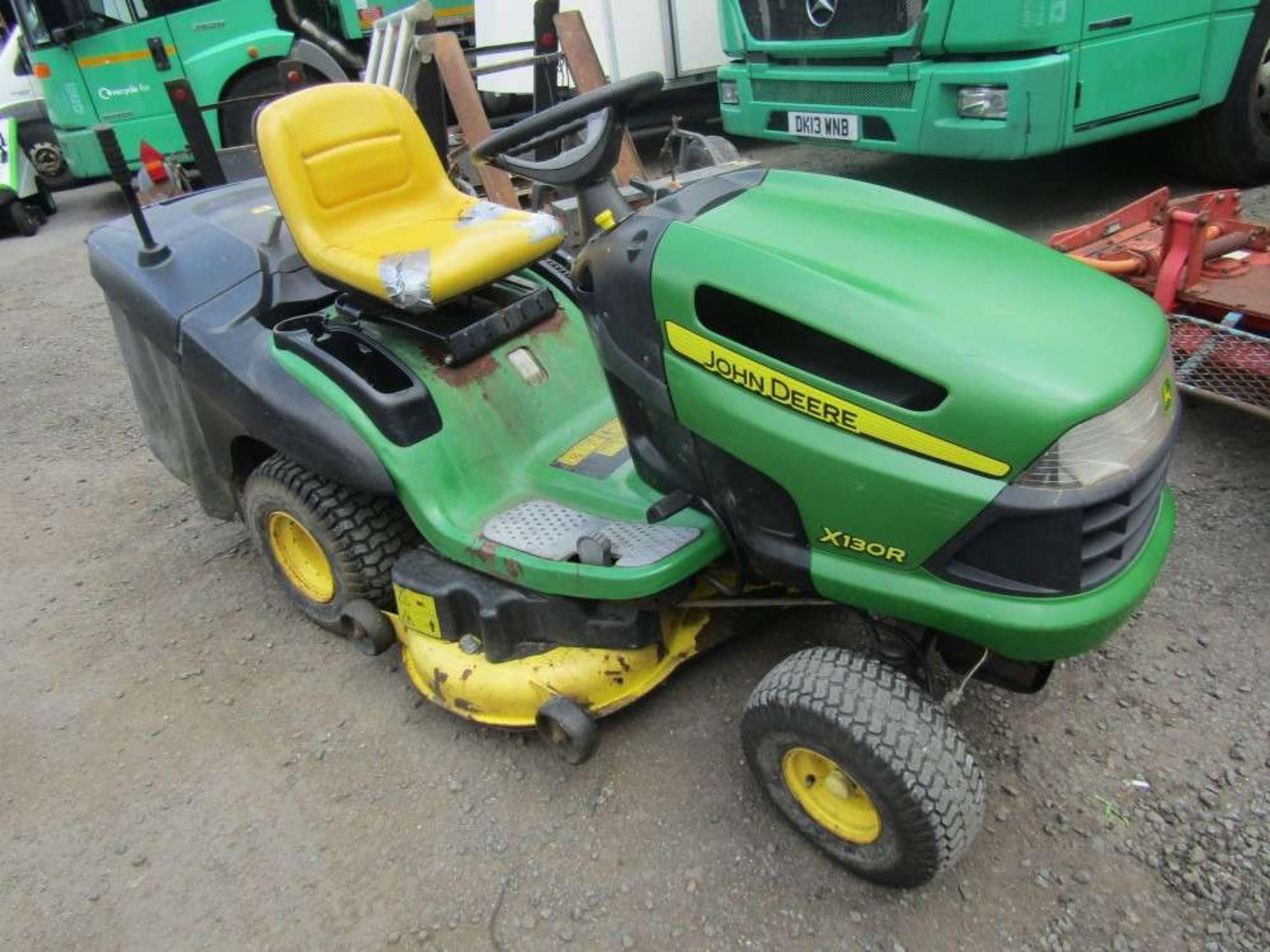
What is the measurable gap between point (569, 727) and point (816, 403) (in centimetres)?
92

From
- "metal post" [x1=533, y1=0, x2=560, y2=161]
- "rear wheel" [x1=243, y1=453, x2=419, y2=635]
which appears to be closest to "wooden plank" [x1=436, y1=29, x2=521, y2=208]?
"metal post" [x1=533, y1=0, x2=560, y2=161]

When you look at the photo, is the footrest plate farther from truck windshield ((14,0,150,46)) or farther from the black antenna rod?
truck windshield ((14,0,150,46))

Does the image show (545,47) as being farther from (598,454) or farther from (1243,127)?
(598,454)

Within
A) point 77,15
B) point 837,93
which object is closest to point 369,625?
point 837,93

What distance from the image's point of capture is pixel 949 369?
1.46 metres

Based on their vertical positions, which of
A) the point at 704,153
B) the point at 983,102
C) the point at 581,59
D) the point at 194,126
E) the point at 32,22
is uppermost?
the point at 32,22

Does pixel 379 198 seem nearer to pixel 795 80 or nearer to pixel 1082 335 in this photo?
pixel 1082 335

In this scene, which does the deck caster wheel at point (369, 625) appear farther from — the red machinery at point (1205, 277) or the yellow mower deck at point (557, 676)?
the red machinery at point (1205, 277)

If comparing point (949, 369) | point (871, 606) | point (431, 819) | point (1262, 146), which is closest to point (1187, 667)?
point (871, 606)

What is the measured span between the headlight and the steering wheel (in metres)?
1.13

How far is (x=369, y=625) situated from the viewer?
244 centimetres

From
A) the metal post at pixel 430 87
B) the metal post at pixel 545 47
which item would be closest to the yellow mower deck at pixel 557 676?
the metal post at pixel 430 87

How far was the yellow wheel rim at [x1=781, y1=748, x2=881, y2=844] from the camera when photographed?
5.85 feet

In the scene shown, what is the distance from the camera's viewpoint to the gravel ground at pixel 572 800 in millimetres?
1802
